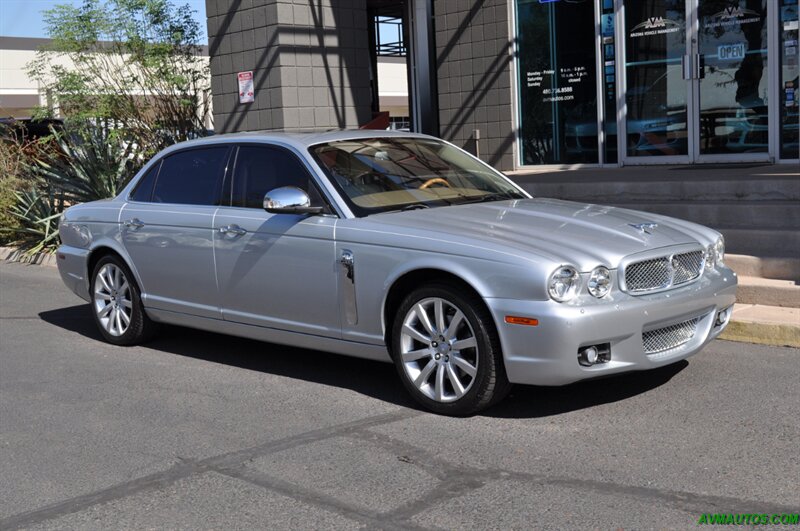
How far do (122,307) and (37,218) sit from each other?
22.8 ft

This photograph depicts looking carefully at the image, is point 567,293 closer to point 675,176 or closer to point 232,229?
point 232,229

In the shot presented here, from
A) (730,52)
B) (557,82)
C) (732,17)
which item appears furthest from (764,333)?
(557,82)

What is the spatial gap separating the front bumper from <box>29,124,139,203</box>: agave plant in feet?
31.4

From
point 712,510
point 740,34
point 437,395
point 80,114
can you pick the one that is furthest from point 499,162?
point 712,510

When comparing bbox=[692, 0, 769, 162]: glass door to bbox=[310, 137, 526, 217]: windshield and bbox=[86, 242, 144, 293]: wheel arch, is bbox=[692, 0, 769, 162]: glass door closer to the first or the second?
bbox=[310, 137, 526, 217]: windshield

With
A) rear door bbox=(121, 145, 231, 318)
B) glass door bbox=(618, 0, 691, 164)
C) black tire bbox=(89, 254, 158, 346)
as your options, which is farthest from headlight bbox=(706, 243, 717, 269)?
glass door bbox=(618, 0, 691, 164)

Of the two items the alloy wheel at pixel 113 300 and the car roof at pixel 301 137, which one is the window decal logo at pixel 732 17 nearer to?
the car roof at pixel 301 137

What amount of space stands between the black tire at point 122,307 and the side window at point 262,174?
137cm

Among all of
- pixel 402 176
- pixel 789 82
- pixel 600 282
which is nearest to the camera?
pixel 600 282

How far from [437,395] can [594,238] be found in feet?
4.12

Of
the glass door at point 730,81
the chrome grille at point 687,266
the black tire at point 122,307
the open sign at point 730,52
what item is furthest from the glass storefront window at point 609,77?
the chrome grille at point 687,266

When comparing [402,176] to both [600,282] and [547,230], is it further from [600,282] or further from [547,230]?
[600,282]

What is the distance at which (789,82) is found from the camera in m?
11.7

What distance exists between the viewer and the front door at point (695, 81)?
12.0m
